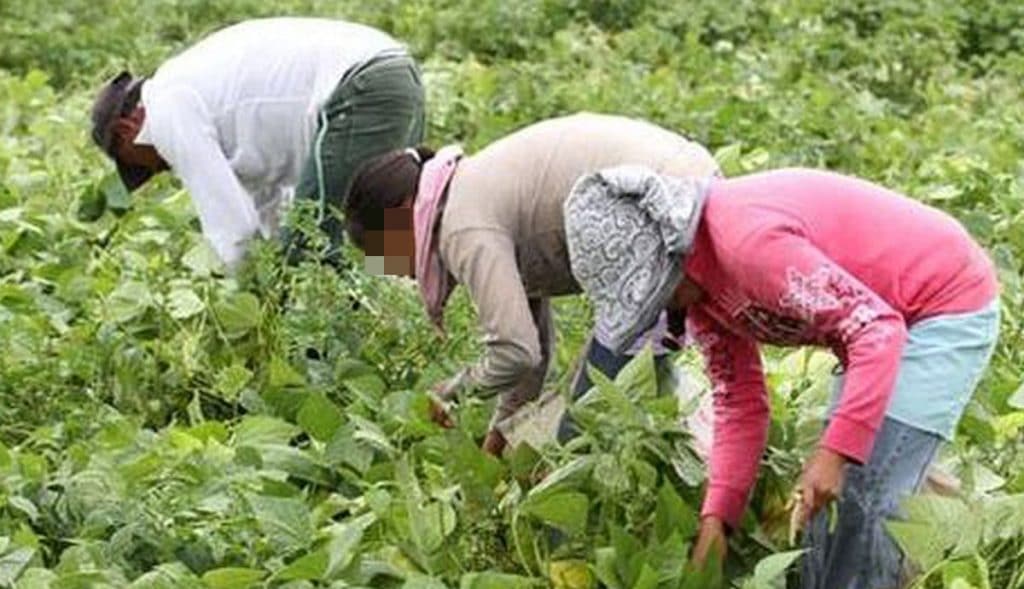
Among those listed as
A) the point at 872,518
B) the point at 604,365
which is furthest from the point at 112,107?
the point at 872,518

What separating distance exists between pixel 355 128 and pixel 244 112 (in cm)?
26

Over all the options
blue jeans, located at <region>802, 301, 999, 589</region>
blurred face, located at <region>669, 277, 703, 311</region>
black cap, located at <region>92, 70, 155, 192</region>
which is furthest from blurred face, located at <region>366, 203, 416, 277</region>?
black cap, located at <region>92, 70, 155, 192</region>

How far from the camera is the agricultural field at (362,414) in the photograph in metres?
3.65

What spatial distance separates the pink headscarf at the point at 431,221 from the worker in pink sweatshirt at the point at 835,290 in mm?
528

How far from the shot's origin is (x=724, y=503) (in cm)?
363

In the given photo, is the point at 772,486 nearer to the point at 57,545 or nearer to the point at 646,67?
the point at 57,545

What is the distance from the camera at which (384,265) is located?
4117 mm

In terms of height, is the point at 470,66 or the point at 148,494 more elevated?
the point at 148,494

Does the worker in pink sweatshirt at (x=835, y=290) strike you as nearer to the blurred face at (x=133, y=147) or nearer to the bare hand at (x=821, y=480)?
the bare hand at (x=821, y=480)

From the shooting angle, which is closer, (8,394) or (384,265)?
(384,265)

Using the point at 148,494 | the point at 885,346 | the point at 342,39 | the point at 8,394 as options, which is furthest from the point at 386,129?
Result: the point at 885,346

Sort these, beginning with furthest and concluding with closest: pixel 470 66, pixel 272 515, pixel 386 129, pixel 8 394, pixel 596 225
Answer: pixel 470 66
pixel 386 129
pixel 8 394
pixel 272 515
pixel 596 225

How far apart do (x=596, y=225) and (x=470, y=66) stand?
17.7 ft

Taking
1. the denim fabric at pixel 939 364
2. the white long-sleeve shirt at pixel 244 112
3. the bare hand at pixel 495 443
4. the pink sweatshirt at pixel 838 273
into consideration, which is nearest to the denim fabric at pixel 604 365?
the bare hand at pixel 495 443
